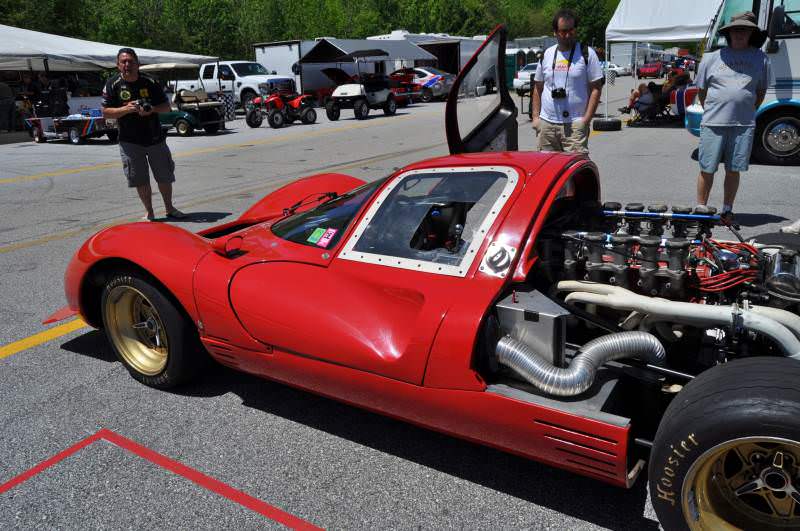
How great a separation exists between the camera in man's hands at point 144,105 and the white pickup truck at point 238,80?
62.5ft

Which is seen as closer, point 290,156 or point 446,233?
point 446,233

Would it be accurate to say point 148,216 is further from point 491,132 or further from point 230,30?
point 230,30

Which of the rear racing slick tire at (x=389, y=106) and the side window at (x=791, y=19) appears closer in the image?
the side window at (x=791, y=19)

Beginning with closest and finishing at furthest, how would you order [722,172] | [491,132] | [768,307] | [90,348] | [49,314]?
1. [768,307]
2. [491,132]
3. [90,348]
4. [49,314]
5. [722,172]

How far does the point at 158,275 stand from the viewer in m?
3.16

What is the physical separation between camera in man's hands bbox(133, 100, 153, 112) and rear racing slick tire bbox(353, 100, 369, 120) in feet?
47.3

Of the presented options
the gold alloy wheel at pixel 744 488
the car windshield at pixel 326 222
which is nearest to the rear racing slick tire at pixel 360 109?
the car windshield at pixel 326 222

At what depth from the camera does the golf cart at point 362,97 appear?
2073 cm

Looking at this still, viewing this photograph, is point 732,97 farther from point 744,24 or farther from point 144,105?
point 144,105

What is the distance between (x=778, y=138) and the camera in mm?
9266

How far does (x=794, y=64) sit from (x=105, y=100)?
29.7 feet

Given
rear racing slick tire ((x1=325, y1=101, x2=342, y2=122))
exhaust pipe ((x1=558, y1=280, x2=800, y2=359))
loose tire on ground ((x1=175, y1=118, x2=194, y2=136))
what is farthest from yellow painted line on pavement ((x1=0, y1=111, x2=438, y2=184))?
exhaust pipe ((x1=558, y1=280, x2=800, y2=359))

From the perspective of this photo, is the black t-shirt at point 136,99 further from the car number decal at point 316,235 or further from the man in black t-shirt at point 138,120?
the car number decal at point 316,235

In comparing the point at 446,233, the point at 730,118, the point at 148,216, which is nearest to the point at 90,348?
the point at 446,233
